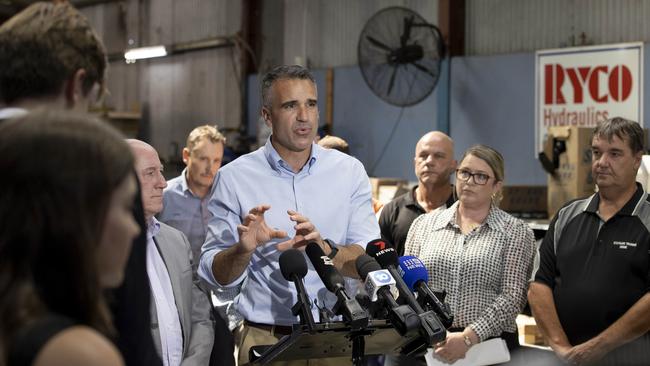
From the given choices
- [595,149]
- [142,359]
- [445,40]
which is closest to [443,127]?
[445,40]

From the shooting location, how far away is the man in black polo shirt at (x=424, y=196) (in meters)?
4.62

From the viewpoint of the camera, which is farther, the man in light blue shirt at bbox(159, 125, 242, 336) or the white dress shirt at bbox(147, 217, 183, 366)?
the man in light blue shirt at bbox(159, 125, 242, 336)

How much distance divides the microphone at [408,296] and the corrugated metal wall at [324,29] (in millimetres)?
8798

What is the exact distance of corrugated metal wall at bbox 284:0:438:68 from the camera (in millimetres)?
11305

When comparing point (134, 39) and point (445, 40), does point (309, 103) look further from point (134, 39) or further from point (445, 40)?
point (134, 39)

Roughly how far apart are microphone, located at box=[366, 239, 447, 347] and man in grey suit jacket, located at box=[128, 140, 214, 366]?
646 millimetres

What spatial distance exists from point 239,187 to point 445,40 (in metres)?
7.63

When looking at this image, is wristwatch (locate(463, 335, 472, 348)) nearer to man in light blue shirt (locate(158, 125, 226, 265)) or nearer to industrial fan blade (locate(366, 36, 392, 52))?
man in light blue shirt (locate(158, 125, 226, 265))

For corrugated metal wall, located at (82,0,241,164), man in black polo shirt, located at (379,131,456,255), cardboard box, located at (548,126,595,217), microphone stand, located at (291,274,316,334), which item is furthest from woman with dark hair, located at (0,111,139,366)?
corrugated metal wall, located at (82,0,241,164)

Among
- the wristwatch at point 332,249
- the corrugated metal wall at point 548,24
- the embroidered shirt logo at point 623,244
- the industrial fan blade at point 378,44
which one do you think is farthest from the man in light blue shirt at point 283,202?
the corrugated metal wall at point 548,24

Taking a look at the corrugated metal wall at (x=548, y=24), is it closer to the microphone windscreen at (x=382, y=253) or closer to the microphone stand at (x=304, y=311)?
the microphone windscreen at (x=382, y=253)

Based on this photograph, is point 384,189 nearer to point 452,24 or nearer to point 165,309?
point 452,24

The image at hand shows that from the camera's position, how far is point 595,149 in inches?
150

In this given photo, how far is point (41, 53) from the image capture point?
148cm
